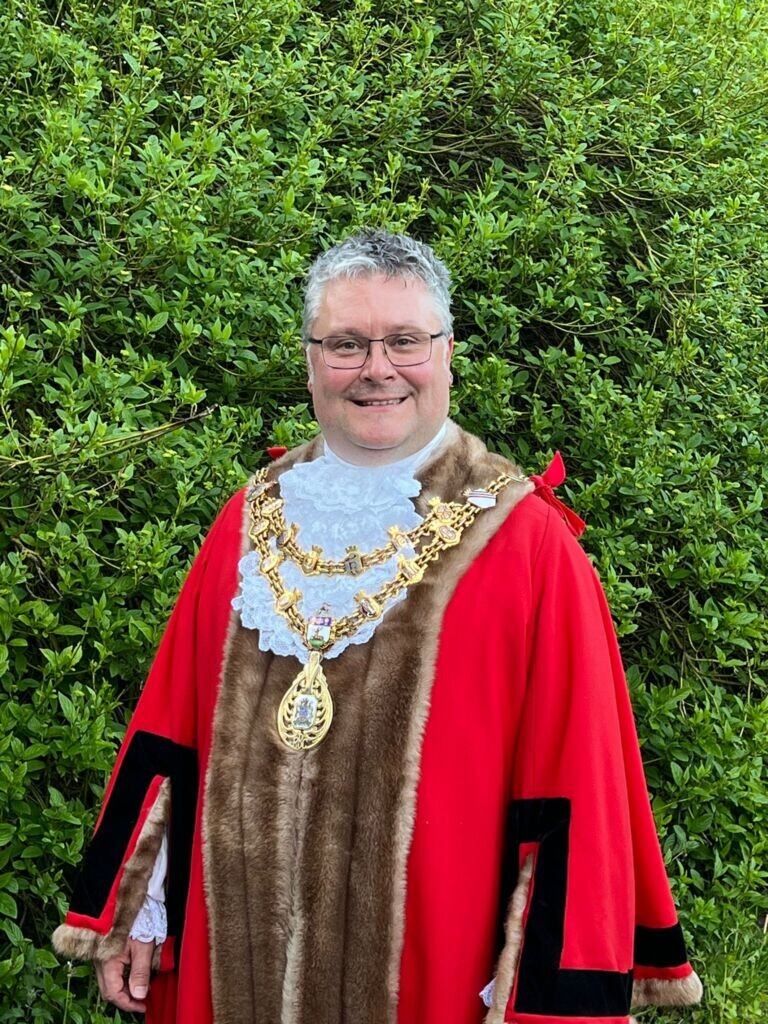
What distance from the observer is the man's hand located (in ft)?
7.88

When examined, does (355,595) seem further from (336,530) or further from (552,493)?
(552,493)

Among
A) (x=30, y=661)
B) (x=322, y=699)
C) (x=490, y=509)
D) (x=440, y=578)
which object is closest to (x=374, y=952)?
(x=322, y=699)

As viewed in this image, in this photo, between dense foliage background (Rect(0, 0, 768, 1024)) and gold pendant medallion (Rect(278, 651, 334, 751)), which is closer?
gold pendant medallion (Rect(278, 651, 334, 751))

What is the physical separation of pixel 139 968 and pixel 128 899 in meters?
0.15

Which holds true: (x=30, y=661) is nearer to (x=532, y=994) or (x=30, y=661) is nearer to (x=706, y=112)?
(x=532, y=994)

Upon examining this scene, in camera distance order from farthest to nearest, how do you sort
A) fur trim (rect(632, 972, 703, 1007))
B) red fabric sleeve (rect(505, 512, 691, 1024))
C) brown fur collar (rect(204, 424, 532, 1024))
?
fur trim (rect(632, 972, 703, 1007)) → brown fur collar (rect(204, 424, 532, 1024)) → red fabric sleeve (rect(505, 512, 691, 1024))

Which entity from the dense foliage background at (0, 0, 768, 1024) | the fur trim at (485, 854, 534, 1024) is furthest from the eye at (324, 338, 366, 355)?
the fur trim at (485, 854, 534, 1024)

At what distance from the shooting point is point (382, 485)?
236 cm

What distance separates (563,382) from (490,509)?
2.04 metres

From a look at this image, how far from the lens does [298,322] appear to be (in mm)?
3633

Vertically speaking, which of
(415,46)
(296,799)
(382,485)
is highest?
(415,46)

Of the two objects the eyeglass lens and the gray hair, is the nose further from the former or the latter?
the gray hair

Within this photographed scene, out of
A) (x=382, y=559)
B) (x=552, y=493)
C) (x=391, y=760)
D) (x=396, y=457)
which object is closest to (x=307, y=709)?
(x=391, y=760)

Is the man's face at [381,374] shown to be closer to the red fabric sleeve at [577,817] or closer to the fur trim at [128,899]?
the red fabric sleeve at [577,817]
